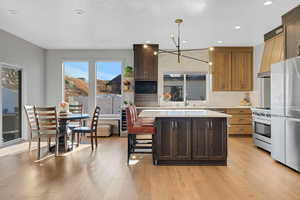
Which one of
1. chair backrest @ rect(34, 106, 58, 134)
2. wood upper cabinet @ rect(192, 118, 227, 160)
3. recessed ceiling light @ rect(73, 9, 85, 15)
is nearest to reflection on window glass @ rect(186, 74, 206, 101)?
wood upper cabinet @ rect(192, 118, 227, 160)

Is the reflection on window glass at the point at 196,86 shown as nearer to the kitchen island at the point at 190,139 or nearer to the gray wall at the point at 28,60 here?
the kitchen island at the point at 190,139

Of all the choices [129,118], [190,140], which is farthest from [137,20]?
[190,140]

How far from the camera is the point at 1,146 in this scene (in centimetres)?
506

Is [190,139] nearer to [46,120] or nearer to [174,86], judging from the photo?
[46,120]

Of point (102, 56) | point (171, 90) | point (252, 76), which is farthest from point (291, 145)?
point (102, 56)

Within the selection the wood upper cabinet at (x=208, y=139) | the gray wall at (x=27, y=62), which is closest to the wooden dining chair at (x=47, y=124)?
the gray wall at (x=27, y=62)

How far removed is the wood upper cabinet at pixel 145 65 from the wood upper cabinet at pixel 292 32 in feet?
11.5

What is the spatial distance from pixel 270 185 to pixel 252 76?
178 inches

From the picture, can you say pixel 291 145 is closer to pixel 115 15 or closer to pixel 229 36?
pixel 229 36

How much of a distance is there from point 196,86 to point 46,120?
4.70 metres

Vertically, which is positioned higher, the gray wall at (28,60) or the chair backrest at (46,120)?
the gray wall at (28,60)

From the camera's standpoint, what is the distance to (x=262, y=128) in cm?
471

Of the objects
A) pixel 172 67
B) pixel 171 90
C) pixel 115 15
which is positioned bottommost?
pixel 171 90

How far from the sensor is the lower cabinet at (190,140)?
3.63 metres
